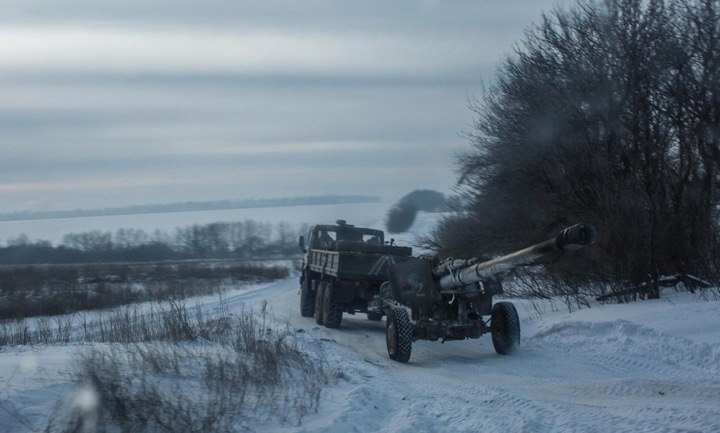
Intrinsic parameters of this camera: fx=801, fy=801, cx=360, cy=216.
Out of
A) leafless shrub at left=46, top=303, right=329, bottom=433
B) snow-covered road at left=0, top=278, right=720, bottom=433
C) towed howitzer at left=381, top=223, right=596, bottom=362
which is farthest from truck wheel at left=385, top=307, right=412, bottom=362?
leafless shrub at left=46, top=303, right=329, bottom=433

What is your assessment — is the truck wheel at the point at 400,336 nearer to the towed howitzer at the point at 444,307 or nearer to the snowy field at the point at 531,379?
the towed howitzer at the point at 444,307

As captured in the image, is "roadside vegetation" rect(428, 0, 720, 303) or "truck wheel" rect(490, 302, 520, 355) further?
"roadside vegetation" rect(428, 0, 720, 303)

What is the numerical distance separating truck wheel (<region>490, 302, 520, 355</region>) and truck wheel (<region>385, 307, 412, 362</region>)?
5.07 ft

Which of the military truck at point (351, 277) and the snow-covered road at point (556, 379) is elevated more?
the military truck at point (351, 277)

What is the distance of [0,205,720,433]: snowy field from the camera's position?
294 inches

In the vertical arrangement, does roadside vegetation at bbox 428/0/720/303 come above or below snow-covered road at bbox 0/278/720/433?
above

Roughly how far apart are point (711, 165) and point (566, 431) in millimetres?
13459

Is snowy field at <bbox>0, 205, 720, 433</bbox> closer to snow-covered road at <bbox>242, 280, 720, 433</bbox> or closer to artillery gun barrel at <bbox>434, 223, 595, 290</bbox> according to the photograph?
snow-covered road at <bbox>242, 280, 720, 433</bbox>

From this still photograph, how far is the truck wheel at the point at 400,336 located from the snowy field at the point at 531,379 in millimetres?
207

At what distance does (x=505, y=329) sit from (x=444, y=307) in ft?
3.72

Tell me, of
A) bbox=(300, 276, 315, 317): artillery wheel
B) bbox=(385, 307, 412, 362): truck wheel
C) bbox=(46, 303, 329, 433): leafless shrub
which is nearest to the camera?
bbox=(46, 303, 329, 433): leafless shrub

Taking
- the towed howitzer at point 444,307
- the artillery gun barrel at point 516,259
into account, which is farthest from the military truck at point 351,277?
the artillery gun barrel at point 516,259

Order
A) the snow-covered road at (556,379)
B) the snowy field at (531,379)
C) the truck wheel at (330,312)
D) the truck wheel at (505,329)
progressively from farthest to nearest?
the truck wheel at (330,312)
the truck wheel at (505,329)
the snow-covered road at (556,379)
the snowy field at (531,379)

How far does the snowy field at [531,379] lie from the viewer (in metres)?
7.48
